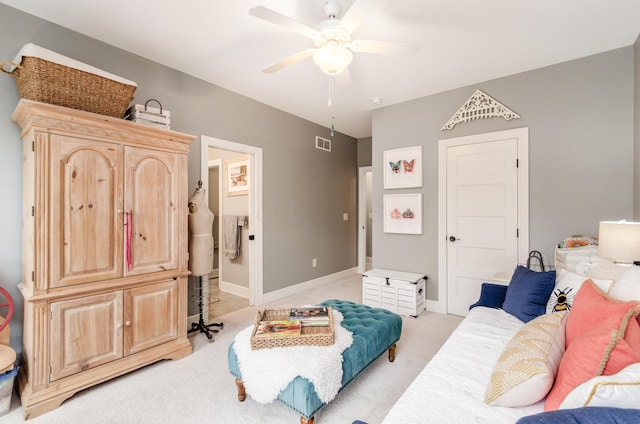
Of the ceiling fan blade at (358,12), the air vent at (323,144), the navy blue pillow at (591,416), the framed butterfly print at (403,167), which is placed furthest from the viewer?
the air vent at (323,144)

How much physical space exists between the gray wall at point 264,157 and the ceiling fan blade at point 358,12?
60.3 inches

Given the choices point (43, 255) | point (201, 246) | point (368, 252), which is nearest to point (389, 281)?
point (201, 246)

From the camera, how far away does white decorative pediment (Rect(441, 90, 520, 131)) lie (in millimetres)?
3100

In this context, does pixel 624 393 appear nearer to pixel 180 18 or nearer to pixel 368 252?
pixel 180 18

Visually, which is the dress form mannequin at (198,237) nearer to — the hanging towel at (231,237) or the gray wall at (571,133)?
the hanging towel at (231,237)

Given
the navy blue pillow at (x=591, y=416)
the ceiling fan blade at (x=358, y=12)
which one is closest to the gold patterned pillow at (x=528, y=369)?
the navy blue pillow at (x=591, y=416)

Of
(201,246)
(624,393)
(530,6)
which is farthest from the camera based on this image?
(201,246)

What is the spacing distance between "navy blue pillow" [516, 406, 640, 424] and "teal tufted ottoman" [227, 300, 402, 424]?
1.04 metres

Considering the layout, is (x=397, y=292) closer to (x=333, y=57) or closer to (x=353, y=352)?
(x=353, y=352)

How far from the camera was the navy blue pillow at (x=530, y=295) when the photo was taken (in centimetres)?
196

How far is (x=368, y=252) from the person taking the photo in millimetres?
7199

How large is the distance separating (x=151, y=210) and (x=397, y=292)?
2.66 m

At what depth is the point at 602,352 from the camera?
3.14ft

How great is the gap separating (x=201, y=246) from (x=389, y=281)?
2.12 meters
